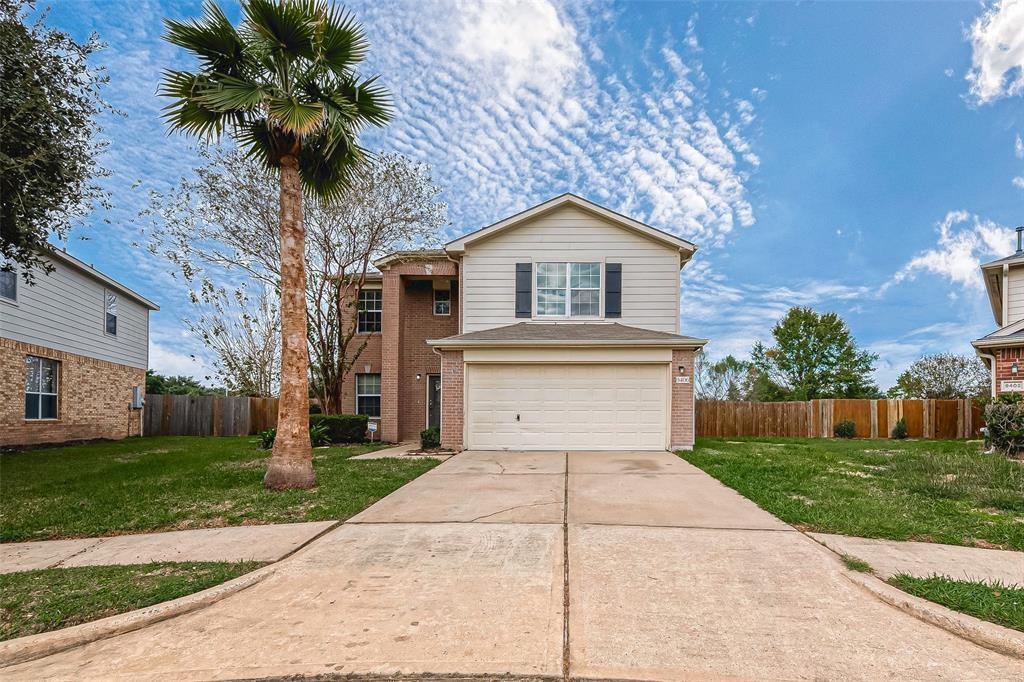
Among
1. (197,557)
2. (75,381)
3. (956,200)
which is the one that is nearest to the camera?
(197,557)

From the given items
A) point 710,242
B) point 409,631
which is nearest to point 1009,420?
point 710,242

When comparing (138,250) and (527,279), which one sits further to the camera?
(138,250)

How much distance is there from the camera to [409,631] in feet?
10.5

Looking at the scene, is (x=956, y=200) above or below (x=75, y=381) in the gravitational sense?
above

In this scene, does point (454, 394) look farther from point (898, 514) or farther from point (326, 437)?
point (898, 514)

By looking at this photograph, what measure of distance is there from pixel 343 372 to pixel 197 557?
12.3 metres

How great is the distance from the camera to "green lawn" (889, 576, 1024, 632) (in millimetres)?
3256

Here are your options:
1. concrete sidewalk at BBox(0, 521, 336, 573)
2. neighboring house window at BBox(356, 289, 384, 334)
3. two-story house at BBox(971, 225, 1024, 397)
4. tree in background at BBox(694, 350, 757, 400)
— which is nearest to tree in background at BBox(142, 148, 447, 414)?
neighboring house window at BBox(356, 289, 384, 334)

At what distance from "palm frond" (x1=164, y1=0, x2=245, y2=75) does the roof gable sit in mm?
7166

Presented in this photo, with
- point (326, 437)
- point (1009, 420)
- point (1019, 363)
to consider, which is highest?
point (1019, 363)

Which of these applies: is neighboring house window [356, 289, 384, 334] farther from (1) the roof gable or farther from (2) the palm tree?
(2) the palm tree

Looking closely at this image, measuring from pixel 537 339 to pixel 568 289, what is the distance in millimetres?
2618

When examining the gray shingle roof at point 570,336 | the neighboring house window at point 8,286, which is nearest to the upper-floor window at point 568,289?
the gray shingle roof at point 570,336

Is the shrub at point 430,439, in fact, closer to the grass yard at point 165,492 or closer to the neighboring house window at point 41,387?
the grass yard at point 165,492
